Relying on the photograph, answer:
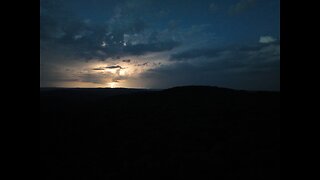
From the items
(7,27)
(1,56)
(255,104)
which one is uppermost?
(7,27)

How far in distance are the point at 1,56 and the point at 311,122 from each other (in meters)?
1.95

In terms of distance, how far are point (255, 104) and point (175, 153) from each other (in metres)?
9.91

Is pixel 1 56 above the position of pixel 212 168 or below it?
above

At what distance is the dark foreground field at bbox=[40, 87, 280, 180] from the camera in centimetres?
777

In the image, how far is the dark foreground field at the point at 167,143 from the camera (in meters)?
7.77

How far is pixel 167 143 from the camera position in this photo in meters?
10.4

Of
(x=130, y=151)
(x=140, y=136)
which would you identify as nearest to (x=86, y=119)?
(x=140, y=136)

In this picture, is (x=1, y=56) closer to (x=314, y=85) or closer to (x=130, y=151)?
(x=314, y=85)

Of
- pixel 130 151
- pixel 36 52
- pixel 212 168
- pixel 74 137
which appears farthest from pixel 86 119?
pixel 36 52

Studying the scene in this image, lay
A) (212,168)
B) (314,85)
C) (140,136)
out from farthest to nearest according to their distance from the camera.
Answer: (140,136) → (212,168) → (314,85)

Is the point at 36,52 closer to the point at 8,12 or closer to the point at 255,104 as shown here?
the point at 8,12

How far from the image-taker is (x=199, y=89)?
25469 millimetres

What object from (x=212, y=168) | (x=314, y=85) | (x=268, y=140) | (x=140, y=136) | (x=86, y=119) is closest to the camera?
(x=314, y=85)

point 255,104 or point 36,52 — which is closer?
point 36,52
